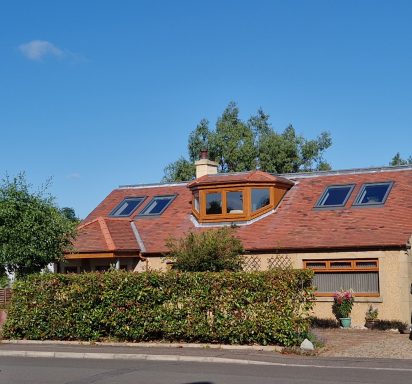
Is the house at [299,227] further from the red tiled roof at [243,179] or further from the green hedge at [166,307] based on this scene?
the green hedge at [166,307]

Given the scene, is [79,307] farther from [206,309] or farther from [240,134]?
[240,134]

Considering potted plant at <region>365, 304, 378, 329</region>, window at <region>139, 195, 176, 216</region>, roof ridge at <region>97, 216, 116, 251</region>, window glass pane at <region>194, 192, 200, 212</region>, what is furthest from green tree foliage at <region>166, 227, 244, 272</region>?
window at <region>139, 195, 176, 216</region>

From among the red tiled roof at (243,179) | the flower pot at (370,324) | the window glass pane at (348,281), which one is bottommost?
the flower pot at (370,324)

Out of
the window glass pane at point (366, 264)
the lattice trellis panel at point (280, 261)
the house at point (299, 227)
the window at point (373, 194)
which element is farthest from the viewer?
the window at point (373, 194)

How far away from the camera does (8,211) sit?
71.0 feet

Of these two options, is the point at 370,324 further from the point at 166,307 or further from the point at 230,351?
the point at 166,307

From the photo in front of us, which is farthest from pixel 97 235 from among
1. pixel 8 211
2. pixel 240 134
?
pixel 240 134

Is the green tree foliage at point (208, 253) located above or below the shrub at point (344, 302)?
above

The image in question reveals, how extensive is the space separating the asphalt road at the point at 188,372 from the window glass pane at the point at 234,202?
12756 mm

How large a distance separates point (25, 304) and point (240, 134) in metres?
37.2

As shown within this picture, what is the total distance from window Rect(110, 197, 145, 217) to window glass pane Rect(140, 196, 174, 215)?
71 cm

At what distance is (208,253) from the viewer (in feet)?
71.3

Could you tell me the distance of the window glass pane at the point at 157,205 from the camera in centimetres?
3102

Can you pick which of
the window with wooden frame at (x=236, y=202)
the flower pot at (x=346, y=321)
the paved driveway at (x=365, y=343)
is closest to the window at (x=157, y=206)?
the window with wooden frame at (x=236, y=202)
